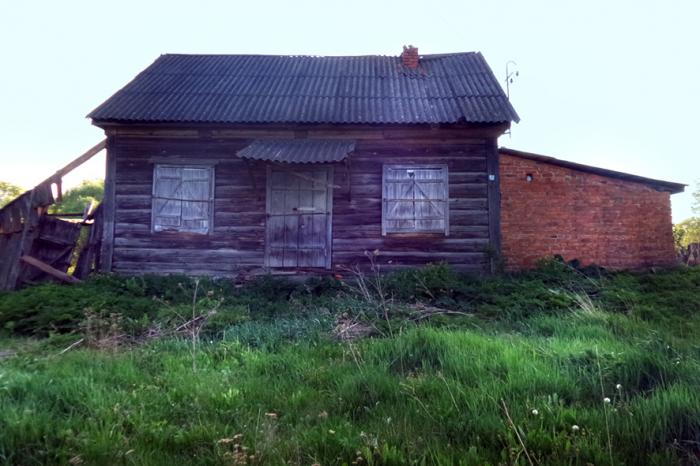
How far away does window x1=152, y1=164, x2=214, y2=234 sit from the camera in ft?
30.2

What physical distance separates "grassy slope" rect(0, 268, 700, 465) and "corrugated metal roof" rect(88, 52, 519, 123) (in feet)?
17.0

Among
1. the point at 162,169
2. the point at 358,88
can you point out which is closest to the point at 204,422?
the point at 162,169

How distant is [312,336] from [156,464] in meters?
2.60

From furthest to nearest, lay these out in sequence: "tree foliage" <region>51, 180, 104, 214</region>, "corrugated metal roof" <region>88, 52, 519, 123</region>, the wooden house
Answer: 1. "tree foliage" <region>51, 180, 104, 214</region>
2. the wooden house
3. "corrugated metal roof" <region>88, 52, 519, 123</region>

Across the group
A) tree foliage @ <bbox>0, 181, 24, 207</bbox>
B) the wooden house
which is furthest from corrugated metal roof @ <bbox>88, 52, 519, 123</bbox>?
tree foliage @ <bbox>0, 181, 24, 207</bbox>

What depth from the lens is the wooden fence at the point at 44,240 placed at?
872 cm

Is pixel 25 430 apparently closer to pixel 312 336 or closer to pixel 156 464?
pixel 156 464

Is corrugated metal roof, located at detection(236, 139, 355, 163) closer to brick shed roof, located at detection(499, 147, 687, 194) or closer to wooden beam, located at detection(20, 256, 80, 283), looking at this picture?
brick shed roof, located at detection(499, 147, 687, 194)

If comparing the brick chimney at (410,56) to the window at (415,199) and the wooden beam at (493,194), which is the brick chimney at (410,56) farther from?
the window at (415,199)

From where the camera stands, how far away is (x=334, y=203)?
30.1 feet

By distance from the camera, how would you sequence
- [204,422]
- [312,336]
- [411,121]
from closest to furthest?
[204,422], [312,336], [411,121]

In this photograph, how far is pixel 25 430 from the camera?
264 cm

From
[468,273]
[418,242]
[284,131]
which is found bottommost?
[468,273]

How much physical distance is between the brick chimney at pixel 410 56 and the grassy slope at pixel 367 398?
330 inches
